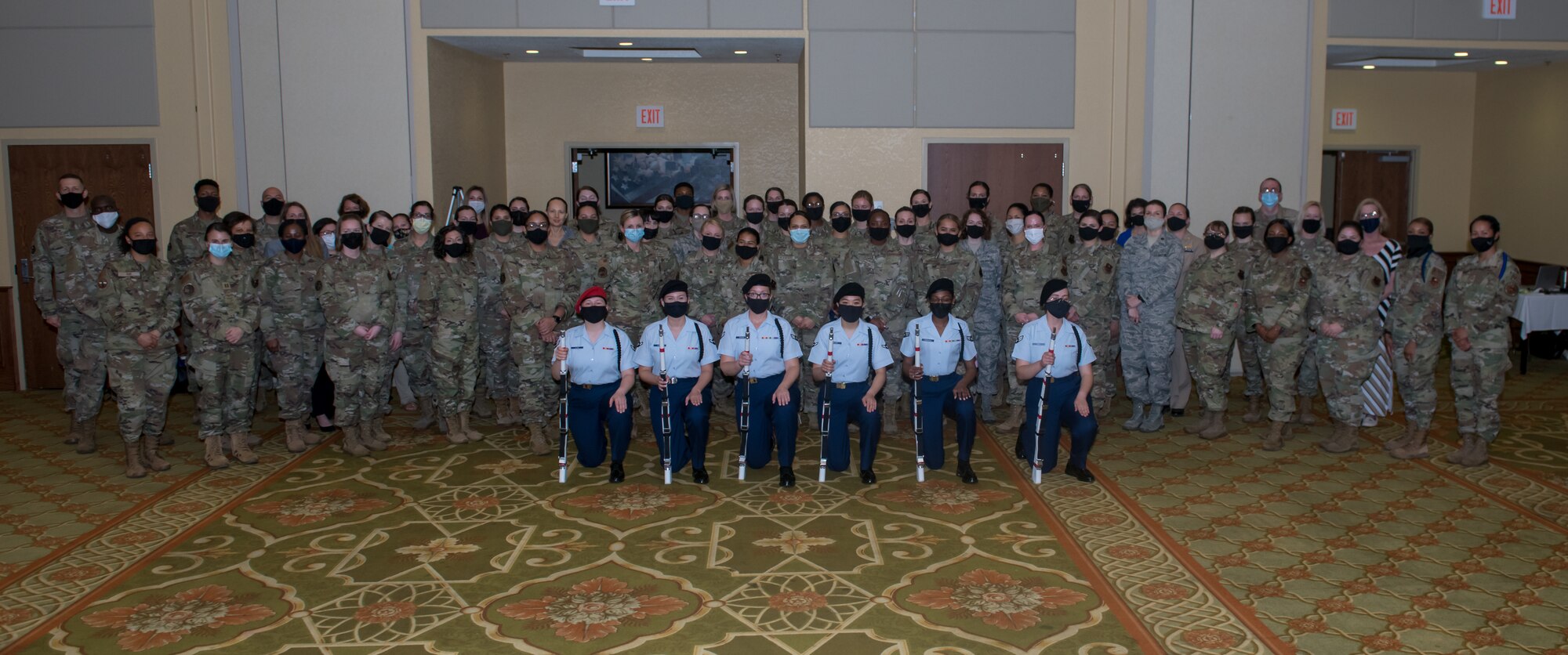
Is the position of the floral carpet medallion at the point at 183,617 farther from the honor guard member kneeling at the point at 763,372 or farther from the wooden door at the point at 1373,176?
the wooden door at the point at 1373,176

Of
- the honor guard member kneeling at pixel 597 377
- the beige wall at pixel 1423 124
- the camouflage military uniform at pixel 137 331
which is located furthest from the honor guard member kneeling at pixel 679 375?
the beige wall at pixel 1423 124

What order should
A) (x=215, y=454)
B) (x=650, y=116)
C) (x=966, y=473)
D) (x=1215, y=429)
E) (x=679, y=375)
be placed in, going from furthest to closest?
(x=650, y=116), (x=1215, y=429), (x=215, y=454), (x=679, y=375), (x=966, y=473)

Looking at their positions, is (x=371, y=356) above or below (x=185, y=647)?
above

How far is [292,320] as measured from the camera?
25.5ft

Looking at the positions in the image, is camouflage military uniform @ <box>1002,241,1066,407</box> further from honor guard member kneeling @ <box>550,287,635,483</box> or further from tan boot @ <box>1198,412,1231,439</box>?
honor guard member kneeling @ <box>550,287,635,483</box>

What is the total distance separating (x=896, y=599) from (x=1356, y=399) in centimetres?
444

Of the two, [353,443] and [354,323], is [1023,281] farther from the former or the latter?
[353,443]

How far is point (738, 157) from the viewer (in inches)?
523

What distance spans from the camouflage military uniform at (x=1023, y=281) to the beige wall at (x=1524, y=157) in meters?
8.90

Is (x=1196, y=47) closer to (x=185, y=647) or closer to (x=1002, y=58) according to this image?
(x=1002, y=58)

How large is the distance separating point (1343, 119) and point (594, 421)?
39.6 ft

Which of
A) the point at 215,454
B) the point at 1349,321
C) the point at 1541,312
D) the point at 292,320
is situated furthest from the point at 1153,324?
the point at 215,454

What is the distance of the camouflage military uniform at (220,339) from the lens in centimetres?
726

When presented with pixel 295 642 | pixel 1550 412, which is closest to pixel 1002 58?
pixel 1550 412
